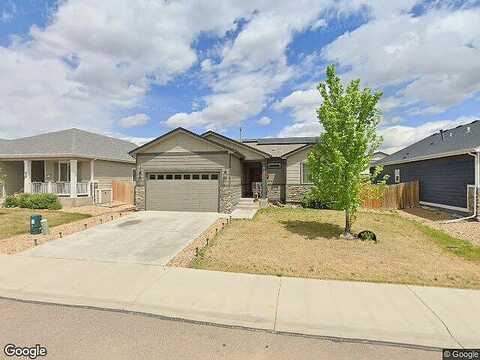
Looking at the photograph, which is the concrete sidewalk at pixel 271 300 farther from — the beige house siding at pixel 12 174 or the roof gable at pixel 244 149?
the beige house siding at pixel 12 174

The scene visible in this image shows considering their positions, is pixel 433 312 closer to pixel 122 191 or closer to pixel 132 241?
pixel 132 241

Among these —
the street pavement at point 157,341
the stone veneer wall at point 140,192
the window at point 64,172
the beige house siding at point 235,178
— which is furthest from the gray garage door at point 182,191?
the street pavement at point 157,341

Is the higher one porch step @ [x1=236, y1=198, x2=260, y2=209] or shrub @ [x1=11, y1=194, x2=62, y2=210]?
shrub @ [x1=11, y1=194, x2=62, y2=210]

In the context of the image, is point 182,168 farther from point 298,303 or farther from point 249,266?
point 298,303

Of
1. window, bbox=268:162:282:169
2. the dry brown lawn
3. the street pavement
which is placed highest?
window, bbox=268:162:282:169

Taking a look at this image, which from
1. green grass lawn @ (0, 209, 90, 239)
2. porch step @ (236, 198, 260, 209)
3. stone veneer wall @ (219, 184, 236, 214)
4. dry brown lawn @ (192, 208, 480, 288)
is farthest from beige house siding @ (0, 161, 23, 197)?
dry brown lawn @ (192, 208, 480, 288)

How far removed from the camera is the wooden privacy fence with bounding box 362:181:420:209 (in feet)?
58.0

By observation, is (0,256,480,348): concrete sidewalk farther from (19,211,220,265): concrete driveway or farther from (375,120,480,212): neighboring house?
(375,120,480,212): neighboring house

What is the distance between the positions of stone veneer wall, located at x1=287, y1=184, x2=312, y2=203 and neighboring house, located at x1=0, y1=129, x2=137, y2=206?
1354 cm

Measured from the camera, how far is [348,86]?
9.70 metres

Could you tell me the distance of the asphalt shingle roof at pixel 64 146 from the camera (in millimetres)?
18281

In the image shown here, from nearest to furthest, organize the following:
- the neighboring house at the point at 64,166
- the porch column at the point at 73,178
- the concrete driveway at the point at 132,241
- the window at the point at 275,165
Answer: the concrete driveway at the point at 132,241
the porch column at the point at 73,178
the neighboring house at the point at 64,166
the window at the point at 275,165

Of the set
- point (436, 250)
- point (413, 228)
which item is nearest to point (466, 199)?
point (413, 228)

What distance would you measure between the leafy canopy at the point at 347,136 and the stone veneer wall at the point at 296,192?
9534 mm
